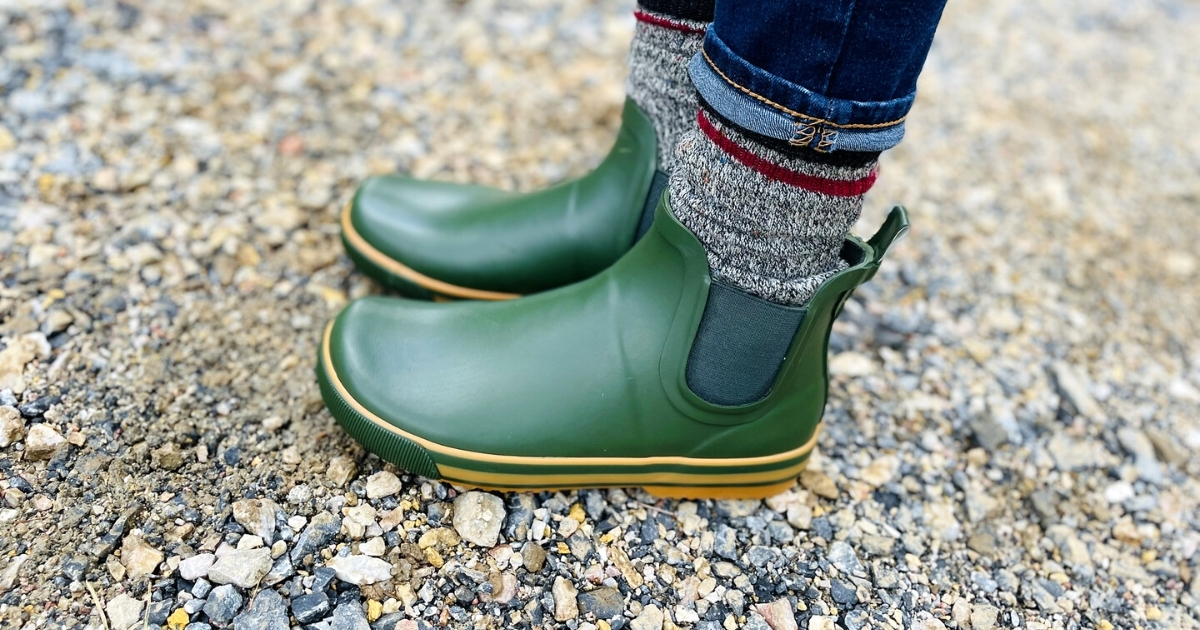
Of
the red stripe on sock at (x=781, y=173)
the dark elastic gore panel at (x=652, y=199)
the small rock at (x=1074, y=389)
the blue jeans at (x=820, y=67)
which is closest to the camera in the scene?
the blue jeans at (x=820, y=67)

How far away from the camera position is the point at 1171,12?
3.09m

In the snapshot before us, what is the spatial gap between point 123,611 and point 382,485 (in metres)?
0.31

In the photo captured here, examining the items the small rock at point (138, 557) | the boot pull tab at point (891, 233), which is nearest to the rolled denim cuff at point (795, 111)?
the boot pull tab at point (891, 233)

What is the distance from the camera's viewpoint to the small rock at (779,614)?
104 centimetres

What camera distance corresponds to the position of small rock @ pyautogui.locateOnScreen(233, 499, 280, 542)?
1.03m

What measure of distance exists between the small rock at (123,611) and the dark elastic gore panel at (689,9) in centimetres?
94

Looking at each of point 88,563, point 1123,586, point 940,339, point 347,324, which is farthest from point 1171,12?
point 88,563

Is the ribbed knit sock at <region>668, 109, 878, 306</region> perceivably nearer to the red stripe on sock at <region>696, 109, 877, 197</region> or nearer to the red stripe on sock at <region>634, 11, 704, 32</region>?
the red stripe on sock at <region>696, 109, 877, 197</region>

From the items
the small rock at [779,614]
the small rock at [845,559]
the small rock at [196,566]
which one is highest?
the small rock at [845,559]

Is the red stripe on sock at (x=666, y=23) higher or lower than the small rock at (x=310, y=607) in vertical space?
higher

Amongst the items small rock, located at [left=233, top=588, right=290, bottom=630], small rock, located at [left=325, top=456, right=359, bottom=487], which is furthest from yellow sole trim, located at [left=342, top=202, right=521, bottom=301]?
small rock, located at [left=233, top=588, right=290, bottom=630]

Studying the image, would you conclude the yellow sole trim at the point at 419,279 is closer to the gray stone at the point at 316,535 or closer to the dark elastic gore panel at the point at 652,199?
the dark elastic gore panel at the point at 652,199

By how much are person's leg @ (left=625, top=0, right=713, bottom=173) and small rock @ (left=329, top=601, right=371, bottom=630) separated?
0.68 metres

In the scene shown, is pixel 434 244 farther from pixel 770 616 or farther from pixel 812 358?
pixel 770 616
